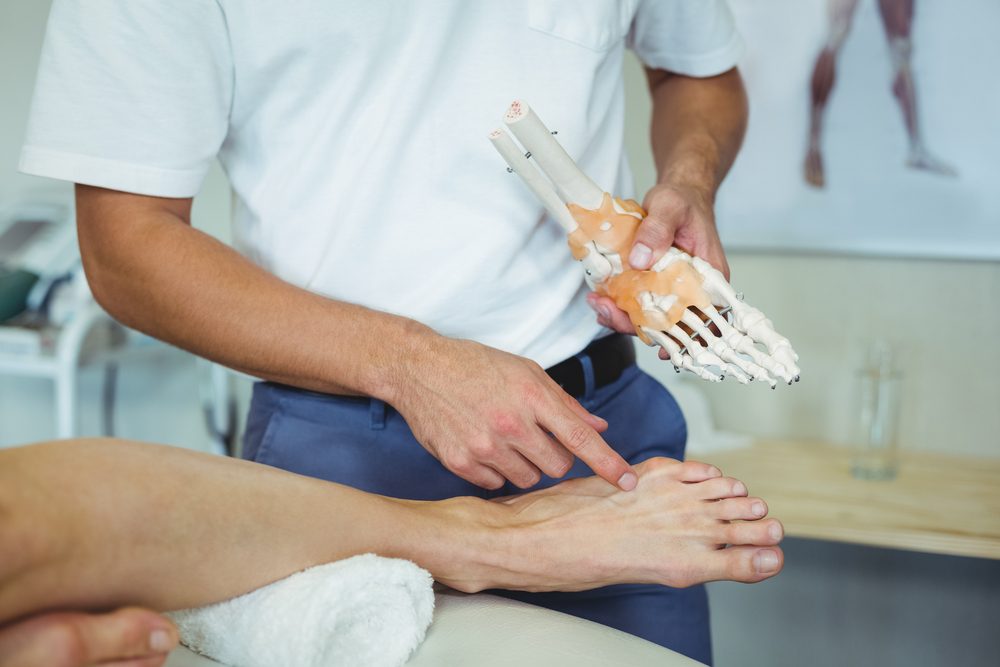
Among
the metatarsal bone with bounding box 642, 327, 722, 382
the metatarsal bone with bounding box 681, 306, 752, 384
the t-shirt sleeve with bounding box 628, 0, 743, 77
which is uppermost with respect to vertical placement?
the t-shirt sleeve with bounding box 628, 0, 743, 77

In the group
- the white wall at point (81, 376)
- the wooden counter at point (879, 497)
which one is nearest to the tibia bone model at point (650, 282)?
the wooden counter at point (879, 497)

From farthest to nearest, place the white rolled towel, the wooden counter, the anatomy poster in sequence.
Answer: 1. the anatomy poster
2. the wooden counter
3. the white rolled towel

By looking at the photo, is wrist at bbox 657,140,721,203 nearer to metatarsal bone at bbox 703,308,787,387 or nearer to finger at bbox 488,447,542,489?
metatarsal bone at bbox 703,308,787,387

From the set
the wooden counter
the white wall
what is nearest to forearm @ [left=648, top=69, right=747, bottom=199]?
the wooden counter

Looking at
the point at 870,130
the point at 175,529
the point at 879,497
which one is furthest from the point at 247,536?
the point at 870,130


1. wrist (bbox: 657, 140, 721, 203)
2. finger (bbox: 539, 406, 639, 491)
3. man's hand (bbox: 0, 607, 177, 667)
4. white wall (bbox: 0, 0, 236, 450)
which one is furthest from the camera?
white wall (bbox: 0, 0, 236, 450)

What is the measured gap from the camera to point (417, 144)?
3.26 ft

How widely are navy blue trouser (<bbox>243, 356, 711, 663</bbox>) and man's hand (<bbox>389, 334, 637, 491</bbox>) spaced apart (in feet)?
0.29

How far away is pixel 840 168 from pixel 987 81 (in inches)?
11.8

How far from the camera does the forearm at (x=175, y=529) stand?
1.98 feet

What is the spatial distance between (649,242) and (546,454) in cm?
22

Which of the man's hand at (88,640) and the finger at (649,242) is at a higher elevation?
the finger at (649,242)

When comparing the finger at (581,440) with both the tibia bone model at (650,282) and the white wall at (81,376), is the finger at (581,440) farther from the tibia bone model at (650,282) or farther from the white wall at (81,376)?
the white wall at (81,376)

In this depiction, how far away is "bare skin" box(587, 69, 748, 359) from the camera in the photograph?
97 centimetres
